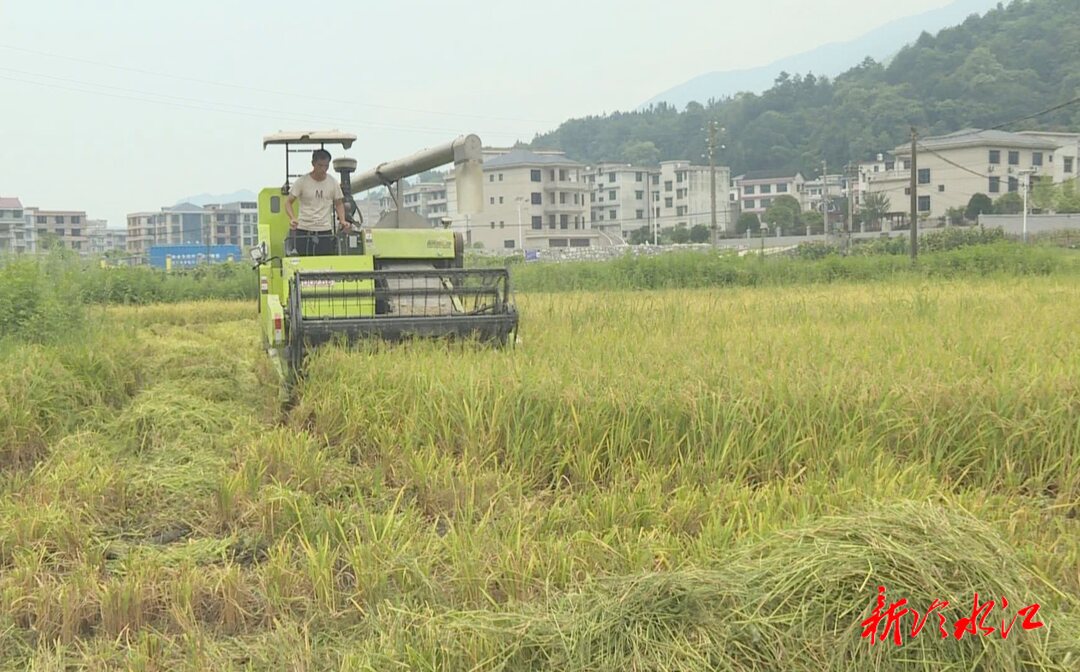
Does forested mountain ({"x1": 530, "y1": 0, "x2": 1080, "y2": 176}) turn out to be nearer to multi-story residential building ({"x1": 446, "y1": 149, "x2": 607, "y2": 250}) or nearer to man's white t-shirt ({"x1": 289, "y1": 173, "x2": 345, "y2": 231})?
multi-story residential building ({"x1": 446, "y1": 149, "x2": 607, "y2": 250})

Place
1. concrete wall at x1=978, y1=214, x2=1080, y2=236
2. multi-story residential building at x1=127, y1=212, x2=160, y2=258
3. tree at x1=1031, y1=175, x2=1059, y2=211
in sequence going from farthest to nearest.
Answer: multi-story residential building at x1=127, y1=212, x2=160, y2=258, tree at x1=1031, y1=175, x2=1059, y2=211, concrete wall at x1=978, y1=214, x2=1080, y2=236

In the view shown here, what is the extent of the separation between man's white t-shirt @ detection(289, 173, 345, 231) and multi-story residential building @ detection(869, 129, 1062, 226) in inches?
2290

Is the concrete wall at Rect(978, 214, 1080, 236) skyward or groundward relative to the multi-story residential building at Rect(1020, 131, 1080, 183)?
groundward

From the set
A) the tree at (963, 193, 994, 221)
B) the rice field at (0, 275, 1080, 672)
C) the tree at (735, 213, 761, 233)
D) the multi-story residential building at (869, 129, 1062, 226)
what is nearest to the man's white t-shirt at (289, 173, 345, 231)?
the rice field at (0, 275, 1080, 672)

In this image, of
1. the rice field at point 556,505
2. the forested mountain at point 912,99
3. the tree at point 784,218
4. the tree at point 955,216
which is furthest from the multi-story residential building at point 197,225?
the rice field at point 556,505

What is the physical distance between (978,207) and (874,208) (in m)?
10.8

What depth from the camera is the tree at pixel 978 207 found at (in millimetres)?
55344

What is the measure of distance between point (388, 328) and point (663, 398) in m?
2.89

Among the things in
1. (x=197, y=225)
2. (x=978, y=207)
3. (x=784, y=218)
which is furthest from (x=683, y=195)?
(x=197, y=225)

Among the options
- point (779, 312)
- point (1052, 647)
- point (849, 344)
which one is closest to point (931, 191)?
point (779, 312)

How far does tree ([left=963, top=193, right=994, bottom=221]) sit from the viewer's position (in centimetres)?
5534

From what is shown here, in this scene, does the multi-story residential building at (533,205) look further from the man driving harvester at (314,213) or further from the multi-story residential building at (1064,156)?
the man driving harvester at (314,213)

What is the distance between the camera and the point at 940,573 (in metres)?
2.62

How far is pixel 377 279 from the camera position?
24.9 ft
